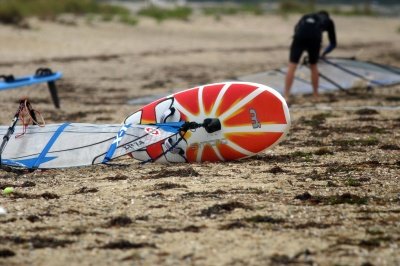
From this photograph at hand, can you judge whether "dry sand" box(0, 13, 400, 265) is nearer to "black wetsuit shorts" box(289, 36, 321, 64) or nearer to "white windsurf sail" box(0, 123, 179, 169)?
"white windsurf sail" box(0, 123, 179, 169)

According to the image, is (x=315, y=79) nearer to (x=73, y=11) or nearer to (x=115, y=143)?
(x=115, y=143)

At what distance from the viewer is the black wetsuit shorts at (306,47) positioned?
12617mm

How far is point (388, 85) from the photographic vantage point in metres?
14.2

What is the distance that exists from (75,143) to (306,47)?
5.62 meters

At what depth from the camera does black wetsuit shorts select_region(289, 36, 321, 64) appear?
12.6 metres

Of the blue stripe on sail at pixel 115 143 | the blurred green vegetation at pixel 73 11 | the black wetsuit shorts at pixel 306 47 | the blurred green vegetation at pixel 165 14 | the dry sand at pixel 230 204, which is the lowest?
the dry sand at pixel 230 204

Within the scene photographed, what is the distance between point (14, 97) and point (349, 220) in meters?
8.35

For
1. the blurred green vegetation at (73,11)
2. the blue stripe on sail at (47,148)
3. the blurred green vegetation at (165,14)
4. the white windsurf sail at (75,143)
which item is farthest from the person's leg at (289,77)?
the blurred green vegetation at (165,14)

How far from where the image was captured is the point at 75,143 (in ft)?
25.5

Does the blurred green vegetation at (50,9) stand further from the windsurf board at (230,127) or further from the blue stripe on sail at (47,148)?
the windsurf board at (230,127)

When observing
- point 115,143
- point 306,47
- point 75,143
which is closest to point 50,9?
point 306,47

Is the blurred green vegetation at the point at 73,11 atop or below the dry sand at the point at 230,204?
atop

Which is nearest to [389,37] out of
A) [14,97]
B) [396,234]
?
[14,97]

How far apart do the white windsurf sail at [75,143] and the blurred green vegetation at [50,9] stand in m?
14.8
